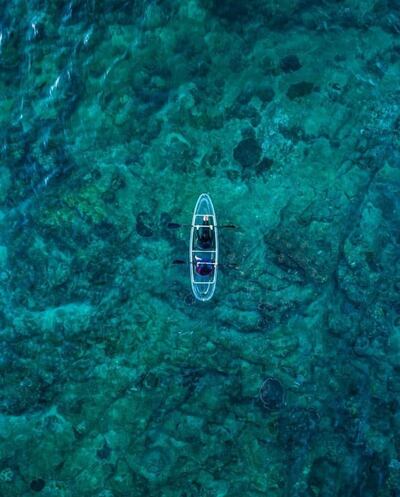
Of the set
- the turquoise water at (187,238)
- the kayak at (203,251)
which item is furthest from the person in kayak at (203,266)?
the turquoise water at (187,238)

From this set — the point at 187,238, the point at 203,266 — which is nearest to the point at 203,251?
the point at 203,266

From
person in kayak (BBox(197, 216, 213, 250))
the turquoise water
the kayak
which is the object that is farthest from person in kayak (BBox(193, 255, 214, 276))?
the turquoise water

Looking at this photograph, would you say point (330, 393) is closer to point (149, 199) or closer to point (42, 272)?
point (149, 199)

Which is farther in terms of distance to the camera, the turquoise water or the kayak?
the kayak

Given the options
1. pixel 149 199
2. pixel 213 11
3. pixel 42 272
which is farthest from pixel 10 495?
pixel 213 11

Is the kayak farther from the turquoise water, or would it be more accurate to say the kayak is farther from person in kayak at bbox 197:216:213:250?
the turquoise water

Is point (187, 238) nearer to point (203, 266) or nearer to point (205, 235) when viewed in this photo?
point (205, 235)

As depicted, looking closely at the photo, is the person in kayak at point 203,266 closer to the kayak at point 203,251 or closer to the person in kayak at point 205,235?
the kayak at point 203,251

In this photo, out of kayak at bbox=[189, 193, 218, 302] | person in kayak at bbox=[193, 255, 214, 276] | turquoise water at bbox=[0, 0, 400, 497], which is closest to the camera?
turquoise water at bbox=[0, 0, 400, 497]
